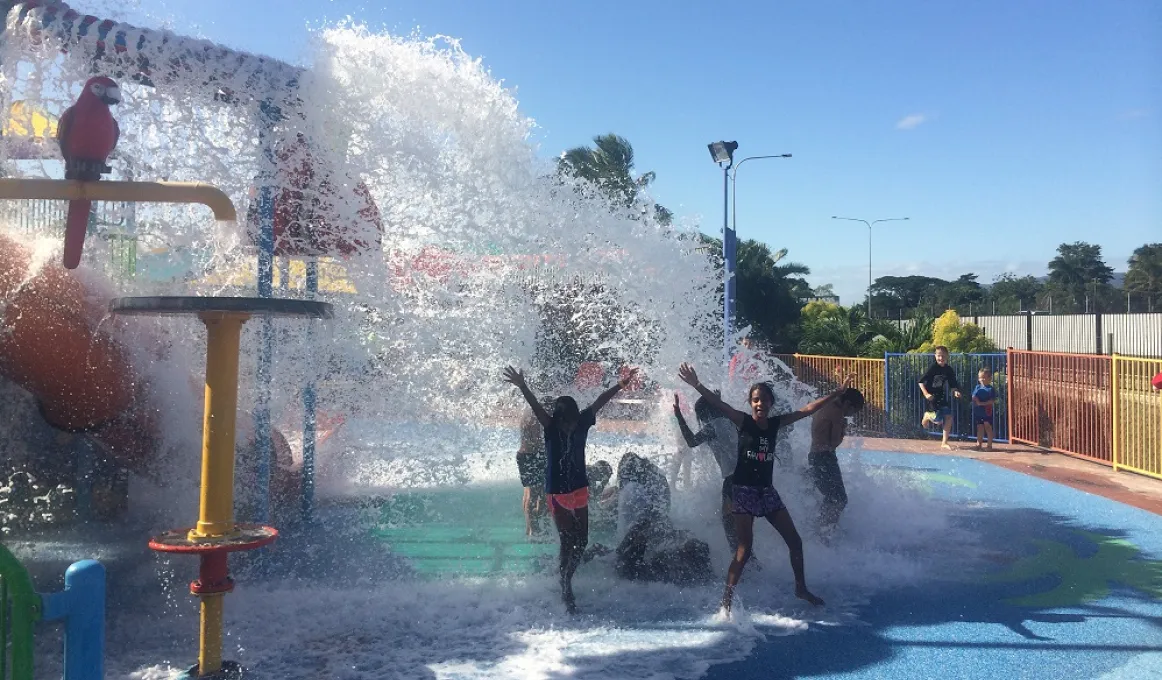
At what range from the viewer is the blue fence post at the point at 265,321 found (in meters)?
5.51

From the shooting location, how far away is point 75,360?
543cm

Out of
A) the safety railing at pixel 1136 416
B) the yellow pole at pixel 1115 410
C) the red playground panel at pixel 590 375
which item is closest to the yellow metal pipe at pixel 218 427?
the red playground panel at pixel 590 375

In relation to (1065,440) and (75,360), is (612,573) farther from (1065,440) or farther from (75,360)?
(1065,440)

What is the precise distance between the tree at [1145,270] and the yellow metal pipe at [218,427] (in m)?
66.5

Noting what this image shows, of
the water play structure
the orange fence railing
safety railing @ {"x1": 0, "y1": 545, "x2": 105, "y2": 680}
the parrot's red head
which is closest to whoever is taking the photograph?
safety railing @ {"x1": 0, "y1": 545, "x2": 105, "y2": 680}

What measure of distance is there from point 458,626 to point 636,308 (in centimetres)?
296

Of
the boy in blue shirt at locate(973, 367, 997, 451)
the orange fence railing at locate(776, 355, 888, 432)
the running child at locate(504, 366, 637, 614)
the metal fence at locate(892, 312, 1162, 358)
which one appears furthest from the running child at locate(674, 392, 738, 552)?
the metal fence at locate(892, 312, 1162, 358)

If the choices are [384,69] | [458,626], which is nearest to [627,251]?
[384,69]

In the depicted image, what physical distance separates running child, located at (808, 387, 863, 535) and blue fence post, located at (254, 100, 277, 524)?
3.99 meters

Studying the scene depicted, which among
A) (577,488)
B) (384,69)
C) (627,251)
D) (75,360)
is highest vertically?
(384,69)

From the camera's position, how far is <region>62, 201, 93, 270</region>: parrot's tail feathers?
4012mm

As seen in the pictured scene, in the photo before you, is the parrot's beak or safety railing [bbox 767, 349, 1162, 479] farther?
safety railing [bbox 767, 349, 1162, 479]

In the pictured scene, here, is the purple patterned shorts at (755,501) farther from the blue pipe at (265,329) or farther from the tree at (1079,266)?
the tree at (1079,266)

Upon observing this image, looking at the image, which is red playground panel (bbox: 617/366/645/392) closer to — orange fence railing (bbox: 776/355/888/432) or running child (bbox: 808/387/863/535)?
running child (bbox: 808/387/863/535)
